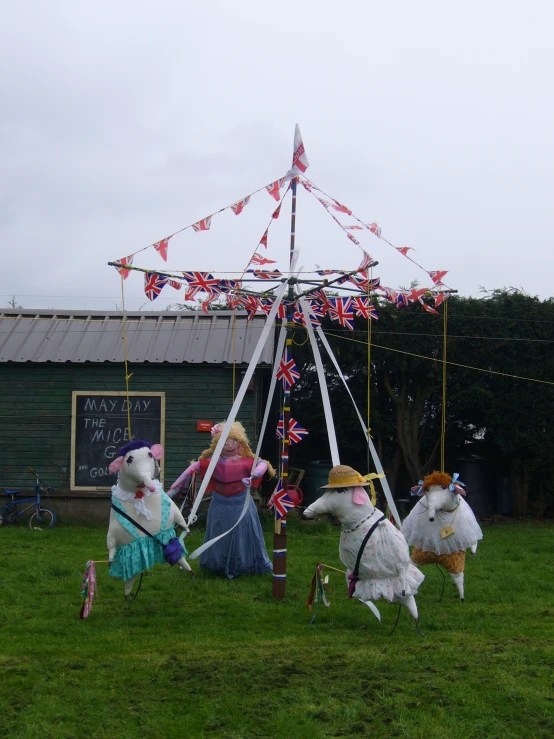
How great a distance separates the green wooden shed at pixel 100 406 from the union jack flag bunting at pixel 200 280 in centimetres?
502

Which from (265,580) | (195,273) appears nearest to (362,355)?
(265,580)

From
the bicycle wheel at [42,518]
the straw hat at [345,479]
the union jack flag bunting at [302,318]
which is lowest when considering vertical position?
the bicycle wheel at [42,518]

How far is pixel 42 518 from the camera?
11.3m

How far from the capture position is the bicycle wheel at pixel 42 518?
11273 millimetres

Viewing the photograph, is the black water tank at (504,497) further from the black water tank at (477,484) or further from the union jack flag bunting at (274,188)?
the union jack flag bunting at (274,188)

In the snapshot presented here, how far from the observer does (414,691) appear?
440 cm

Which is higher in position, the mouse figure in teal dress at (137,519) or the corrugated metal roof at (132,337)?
the corrugated metal roof at (132,337)

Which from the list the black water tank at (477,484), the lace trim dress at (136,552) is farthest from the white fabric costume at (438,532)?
the black water tank at (477,484)

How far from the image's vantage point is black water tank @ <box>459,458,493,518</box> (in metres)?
12.9

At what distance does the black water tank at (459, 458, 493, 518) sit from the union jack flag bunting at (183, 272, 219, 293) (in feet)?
25.5

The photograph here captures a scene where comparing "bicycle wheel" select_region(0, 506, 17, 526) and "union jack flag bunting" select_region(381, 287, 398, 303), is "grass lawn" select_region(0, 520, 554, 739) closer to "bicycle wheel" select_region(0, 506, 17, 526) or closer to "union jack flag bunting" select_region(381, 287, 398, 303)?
"union jack flag bunting" select_region(381, 287, 398, 303)

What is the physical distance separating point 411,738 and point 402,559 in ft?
6.29

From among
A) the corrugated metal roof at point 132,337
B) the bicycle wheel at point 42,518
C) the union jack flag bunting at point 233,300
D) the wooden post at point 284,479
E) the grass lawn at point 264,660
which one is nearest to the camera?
the grass lawn at point 264,660

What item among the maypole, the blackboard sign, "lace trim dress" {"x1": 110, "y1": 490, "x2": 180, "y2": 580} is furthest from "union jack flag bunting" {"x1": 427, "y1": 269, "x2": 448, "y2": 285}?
the blackboard sign
